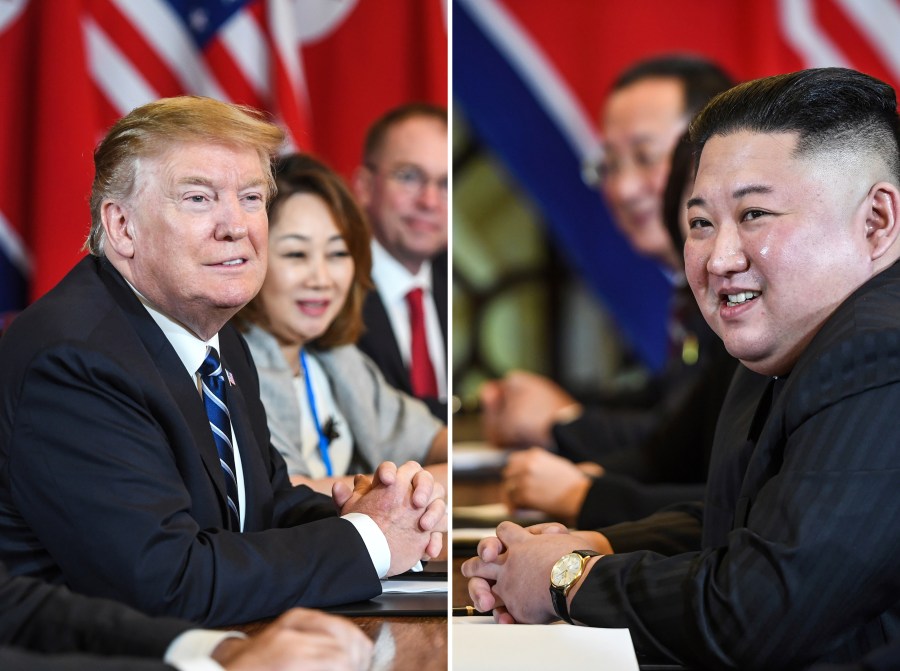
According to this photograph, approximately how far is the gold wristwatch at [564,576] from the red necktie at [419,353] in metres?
1.79

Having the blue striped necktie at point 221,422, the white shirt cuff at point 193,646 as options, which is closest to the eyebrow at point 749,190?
the blue striped necktie at point 221,422

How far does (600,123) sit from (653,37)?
50cm

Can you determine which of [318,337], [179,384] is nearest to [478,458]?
[318,337]

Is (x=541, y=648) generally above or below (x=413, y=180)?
below

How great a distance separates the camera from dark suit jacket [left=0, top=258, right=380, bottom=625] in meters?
1.62

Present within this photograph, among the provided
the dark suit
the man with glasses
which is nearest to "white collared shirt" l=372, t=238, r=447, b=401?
the man with glasses

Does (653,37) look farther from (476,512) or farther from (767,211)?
(767,211)

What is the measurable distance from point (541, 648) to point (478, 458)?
3218 mm

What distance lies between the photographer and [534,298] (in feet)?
22.2

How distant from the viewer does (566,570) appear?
1876mm

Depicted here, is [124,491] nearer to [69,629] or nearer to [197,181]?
[69,629]

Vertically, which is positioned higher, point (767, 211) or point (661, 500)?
point (767, 211)

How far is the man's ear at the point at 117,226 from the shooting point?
199cm

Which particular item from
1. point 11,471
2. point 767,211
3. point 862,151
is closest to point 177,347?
point 11,471
